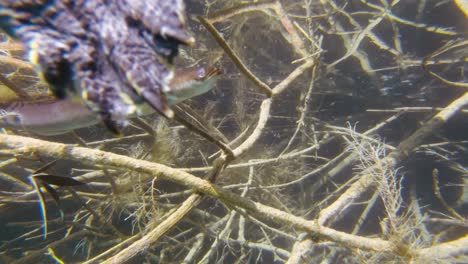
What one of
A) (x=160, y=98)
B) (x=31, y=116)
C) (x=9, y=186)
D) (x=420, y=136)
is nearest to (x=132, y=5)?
(x=160, y=98)

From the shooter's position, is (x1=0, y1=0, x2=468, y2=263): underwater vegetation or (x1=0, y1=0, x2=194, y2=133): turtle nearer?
(x1=0, y1=0, x2=194, y2=133): turtle

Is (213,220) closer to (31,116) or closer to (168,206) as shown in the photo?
(168,206)

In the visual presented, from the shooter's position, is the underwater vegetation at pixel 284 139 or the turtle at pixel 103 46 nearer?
the turtle at pixel 103 46

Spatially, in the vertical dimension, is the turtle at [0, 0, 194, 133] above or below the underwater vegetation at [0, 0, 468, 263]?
above

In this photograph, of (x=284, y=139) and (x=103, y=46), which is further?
(x=284, y=139)

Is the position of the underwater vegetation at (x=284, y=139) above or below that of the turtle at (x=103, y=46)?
below

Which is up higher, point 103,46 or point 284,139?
point 103,46
